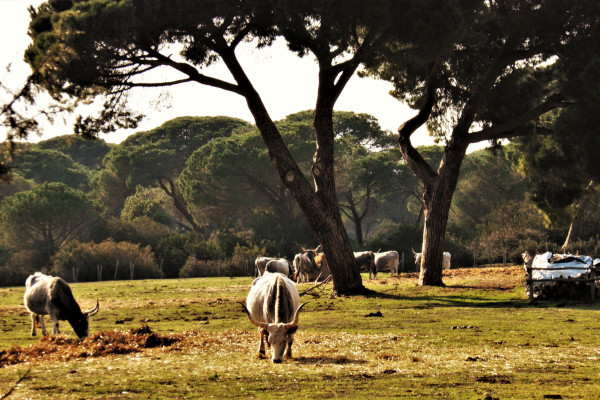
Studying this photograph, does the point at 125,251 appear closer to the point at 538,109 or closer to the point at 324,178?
the point at 324,178

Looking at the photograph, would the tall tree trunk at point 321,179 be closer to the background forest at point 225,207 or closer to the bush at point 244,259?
the background forest at point 225,207

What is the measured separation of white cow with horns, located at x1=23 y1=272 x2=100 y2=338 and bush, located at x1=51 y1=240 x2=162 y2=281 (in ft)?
117

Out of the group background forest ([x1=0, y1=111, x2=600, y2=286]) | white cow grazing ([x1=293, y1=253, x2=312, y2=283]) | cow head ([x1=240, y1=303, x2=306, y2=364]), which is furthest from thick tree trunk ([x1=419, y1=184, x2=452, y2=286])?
cow head ([x1=240, y1=303, x2=306, y2=364])

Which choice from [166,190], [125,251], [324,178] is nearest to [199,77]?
[324,178]

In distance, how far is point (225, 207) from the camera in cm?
6725

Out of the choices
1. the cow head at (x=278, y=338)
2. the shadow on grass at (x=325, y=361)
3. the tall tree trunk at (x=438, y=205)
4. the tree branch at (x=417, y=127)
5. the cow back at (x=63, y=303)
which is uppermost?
the tree branch at (x=417, y=127)

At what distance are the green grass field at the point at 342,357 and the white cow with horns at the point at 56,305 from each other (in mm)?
627

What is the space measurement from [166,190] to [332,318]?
62158 millimetres

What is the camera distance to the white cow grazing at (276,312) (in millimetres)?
11531

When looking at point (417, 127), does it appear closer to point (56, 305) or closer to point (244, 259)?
point (56, 305)

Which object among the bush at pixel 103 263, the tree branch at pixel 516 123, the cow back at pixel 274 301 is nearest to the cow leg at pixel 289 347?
the cow back at pixel 274 301

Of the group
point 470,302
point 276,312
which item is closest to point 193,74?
point 470,302

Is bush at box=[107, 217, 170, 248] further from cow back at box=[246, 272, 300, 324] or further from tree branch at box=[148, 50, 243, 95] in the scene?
cow back at box=[246, 272, 300, 324]

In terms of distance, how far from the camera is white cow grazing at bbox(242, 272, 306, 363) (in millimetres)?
11531
